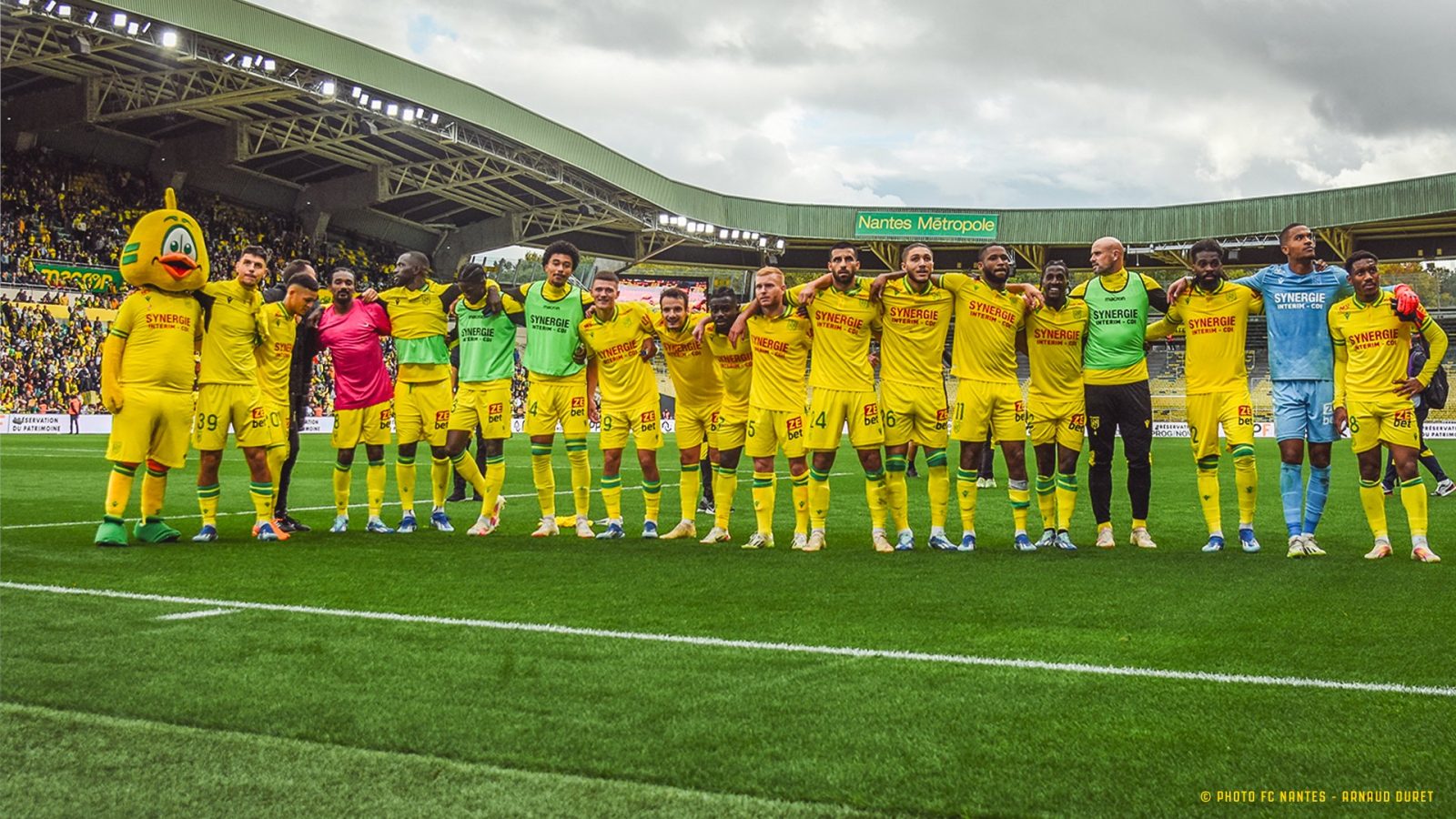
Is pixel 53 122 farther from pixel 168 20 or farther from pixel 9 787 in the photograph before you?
pixel 9 787

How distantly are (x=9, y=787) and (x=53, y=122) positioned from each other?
33.6 m

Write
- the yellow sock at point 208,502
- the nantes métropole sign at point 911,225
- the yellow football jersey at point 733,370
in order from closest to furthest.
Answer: the yellow sock at point 208,502, the yellow football jersey at point 733,370, the nantes métropole sign at point 911,225

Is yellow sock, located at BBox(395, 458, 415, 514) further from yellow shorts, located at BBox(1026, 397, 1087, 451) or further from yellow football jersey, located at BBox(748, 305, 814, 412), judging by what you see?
yellow shorts, located at BBox(1026, 397, 1087, 451)

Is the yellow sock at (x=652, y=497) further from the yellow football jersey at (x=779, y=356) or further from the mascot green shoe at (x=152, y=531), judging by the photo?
the mascot green shoe at (x=152, y=531)

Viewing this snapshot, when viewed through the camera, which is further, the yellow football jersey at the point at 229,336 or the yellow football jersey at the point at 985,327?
the yellow football jersey at the point at 229,336

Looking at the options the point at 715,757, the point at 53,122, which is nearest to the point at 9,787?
the point at 715,757

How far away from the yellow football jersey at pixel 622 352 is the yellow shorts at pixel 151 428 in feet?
10.2

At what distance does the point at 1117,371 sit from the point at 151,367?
718 centimetres

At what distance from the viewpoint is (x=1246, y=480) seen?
8227mm

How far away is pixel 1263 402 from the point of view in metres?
46.0

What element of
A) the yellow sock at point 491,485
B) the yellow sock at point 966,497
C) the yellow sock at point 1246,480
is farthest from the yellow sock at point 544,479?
the yellow sock at point 1246,480

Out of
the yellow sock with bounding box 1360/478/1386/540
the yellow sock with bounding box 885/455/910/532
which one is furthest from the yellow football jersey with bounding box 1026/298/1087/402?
the yellow sock with bounding box 1360/478/1386/540

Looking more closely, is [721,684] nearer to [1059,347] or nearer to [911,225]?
[1059,347]

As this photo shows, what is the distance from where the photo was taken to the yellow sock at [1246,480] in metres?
8.20
